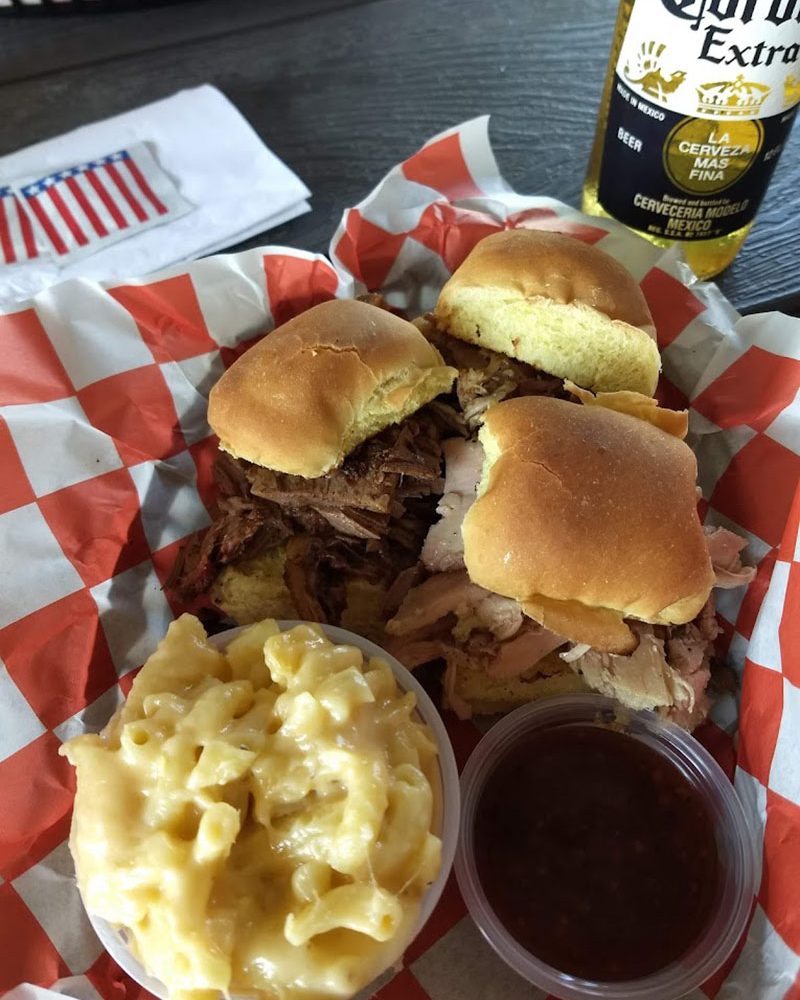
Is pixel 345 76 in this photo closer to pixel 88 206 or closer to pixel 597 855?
pixel 88 206

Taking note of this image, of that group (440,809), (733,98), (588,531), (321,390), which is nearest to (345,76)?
(733,98)

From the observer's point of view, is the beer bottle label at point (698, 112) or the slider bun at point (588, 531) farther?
the beer bottle label at point (698, 112)

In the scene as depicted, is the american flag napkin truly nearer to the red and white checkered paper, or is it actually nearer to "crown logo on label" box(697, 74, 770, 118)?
the red and white checkered paper

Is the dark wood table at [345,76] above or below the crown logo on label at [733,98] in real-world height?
below

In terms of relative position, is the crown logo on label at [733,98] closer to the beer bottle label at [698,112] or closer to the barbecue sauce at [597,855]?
the beer bottle label at [698,112]

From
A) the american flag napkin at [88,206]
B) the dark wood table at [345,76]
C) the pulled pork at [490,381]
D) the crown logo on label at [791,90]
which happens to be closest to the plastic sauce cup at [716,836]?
the pulled pork at [490,381]

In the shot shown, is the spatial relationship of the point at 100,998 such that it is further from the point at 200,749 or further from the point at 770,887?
the point at 770,887

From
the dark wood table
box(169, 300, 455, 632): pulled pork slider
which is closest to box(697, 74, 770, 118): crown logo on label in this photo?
the dark wood table
